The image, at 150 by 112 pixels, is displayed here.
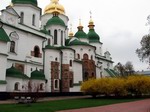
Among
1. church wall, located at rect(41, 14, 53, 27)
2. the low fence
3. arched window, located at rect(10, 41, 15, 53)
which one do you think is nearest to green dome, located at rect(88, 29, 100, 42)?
church wall, located at rect(41, 14, 53, 27)

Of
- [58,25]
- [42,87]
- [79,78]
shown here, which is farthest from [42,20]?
[42,87]

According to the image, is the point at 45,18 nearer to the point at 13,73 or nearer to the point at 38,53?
the point at 38,53

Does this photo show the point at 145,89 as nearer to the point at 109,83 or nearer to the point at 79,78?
the point at 109,83

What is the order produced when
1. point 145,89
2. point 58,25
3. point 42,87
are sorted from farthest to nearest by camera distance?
point 58,25 < point 42,87 < point 145,89

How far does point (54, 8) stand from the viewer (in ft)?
181

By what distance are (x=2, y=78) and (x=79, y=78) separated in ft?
69.4

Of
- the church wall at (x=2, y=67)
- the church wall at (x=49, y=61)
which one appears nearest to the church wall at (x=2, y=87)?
the church wall at (x=2, y=67)

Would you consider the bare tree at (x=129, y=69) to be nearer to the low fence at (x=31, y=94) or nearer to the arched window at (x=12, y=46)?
the low fence at (x=31, y=94)

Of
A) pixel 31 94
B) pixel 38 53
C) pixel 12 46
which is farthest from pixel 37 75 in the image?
pixel 31 94

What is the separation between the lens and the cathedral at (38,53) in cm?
3369

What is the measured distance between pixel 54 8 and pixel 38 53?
56.2 ft

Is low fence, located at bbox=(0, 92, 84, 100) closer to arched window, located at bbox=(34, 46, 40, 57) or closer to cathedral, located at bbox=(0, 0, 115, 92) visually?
cathedral, located at bbox=(0, 0, 115, 92)

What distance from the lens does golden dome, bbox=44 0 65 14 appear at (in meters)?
55.2

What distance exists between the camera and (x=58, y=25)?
48.5 metres
